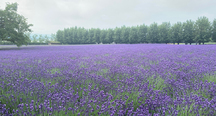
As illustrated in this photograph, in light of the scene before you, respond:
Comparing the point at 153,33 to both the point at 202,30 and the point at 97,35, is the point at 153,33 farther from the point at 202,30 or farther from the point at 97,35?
the point at 97,35

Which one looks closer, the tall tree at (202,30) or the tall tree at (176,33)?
the tall tree at (202,30)

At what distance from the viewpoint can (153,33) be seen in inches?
1972

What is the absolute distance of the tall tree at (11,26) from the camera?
59.8ft

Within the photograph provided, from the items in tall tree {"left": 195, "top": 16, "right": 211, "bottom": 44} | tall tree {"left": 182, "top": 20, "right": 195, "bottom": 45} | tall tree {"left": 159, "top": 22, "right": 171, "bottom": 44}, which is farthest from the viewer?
tall tree {"left": 159, "top": 22, "right": 171, "bottom": 44}

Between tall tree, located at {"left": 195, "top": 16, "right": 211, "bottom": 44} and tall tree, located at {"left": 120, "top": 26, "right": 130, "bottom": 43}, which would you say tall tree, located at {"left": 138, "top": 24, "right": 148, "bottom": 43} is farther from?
tall tree, located at {"left": 195, "top": 16, "right": 211, "bottom": 44}

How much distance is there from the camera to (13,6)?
2088cm

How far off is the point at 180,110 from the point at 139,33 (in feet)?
173

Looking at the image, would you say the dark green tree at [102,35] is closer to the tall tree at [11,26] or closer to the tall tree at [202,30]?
the tall tree at [202,30]

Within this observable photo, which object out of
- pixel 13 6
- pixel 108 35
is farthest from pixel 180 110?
pixel 108 35

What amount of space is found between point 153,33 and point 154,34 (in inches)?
29.6

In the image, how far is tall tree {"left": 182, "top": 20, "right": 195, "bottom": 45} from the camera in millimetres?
42175

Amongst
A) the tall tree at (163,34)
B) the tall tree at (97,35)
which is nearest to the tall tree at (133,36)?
the tall tree at (163,34)

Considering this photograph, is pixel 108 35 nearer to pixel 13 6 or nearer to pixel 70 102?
pixel 13 6

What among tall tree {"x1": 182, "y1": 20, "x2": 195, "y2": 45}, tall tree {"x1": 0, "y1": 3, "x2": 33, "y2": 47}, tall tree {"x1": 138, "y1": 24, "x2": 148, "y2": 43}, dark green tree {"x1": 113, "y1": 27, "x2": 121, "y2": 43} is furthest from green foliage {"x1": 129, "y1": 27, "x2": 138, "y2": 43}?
tall tree {"x1": 0, "y1": 3, "x2": 33, "y2": 47}
